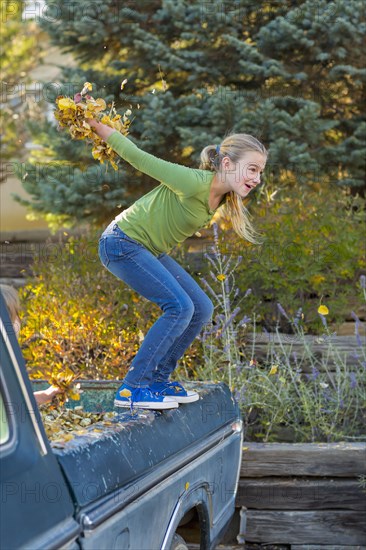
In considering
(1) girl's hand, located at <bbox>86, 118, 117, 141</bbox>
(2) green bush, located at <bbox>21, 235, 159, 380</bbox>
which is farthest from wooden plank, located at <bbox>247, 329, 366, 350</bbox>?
(1) girl's hand, located at <bbox>86, 118, 117, 141</bbox>

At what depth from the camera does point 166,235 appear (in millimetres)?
4031

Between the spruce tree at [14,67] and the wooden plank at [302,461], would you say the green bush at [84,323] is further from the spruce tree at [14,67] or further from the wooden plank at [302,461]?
the spruce tree at [14,67]

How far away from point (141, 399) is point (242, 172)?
1.18m

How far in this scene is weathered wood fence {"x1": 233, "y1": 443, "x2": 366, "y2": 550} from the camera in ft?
16.5

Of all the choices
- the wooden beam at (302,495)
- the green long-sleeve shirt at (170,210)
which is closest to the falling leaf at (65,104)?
the green long-sleeve shirt at (170,210)

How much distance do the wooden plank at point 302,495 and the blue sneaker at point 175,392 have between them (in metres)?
1.51

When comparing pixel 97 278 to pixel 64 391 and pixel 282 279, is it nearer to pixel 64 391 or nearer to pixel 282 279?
pixel 282 279

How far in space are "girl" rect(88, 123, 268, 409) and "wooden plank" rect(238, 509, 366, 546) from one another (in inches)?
58.8

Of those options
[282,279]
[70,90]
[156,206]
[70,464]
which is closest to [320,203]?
[282,279]

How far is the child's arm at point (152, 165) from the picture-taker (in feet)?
12.2

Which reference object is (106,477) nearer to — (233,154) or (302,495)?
(233,154)

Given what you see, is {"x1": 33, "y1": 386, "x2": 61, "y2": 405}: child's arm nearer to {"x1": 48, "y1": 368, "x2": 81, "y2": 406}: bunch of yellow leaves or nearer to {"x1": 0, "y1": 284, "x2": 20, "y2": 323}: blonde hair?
{"x1": 48, "y1": 368, "x2": 81, "y2": 406}: bunch of yellow leaves

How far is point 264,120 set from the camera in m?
9.33

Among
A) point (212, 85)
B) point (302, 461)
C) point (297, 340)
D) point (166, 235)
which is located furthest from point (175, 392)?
point (212, 85)
